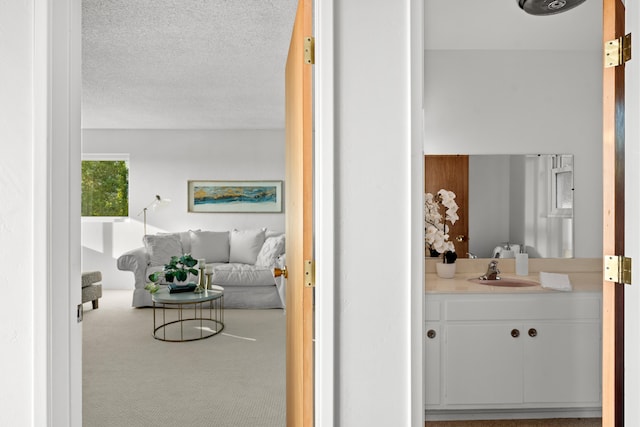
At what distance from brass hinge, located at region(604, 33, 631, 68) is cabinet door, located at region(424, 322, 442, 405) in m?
1.65

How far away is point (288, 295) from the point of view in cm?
209

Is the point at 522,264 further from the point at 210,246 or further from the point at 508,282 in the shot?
the point at 210,246

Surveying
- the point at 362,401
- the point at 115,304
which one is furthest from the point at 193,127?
the point at 362,401

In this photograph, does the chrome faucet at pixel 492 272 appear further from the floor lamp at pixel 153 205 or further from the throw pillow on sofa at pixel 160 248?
the floor lamp at pixel 153 205

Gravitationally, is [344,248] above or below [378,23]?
below

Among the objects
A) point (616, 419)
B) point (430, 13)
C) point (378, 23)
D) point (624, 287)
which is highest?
point (430, 13)

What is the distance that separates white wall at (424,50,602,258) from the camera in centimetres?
305

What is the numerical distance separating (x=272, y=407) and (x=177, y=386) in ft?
2.49

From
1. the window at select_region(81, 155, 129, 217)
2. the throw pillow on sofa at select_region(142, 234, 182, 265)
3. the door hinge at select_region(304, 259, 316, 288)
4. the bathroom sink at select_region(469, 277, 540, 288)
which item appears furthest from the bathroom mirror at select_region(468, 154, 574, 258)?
the window at select_region(81, 155, 129, 217)

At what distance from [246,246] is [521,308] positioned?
4058 millimetres

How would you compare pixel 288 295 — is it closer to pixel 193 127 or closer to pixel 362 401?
pixel 362 401

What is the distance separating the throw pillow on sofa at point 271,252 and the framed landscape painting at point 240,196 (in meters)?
1.19

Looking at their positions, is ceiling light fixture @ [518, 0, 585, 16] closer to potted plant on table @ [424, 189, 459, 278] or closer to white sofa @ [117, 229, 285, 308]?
potted plant on table @ [424, 189, 459, 278]

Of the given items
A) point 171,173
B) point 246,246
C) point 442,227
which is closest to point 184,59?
point 442,227
